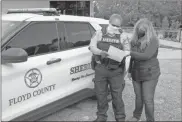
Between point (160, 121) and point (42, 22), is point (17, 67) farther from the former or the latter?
point (160, 121)

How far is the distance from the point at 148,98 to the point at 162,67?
5.17m

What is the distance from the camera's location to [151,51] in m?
3.39

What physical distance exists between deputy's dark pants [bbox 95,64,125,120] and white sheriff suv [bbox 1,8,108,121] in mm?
402

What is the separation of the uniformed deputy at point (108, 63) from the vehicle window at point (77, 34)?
0.52 m

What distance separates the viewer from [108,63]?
3457 millimetres

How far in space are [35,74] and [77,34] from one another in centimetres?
123

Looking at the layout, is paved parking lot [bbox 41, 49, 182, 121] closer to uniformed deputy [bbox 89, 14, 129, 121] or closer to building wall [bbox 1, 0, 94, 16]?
uniformed deputy [bbox 89, 14, 129, 121]

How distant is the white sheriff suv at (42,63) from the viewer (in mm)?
2900

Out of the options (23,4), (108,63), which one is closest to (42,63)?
(108,63)

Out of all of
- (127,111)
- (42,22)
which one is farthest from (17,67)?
(127,111)

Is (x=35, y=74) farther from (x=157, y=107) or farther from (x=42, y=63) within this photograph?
(x=157, y=107)

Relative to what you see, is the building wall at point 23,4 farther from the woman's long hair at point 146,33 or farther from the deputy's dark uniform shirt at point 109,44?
the woman's long hair at point 146,33

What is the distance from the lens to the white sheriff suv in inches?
114

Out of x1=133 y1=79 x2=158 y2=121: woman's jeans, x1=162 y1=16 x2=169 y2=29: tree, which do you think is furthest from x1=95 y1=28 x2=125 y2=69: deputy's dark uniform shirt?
x1=162 y1=16 x2=169 y2=29: tree
